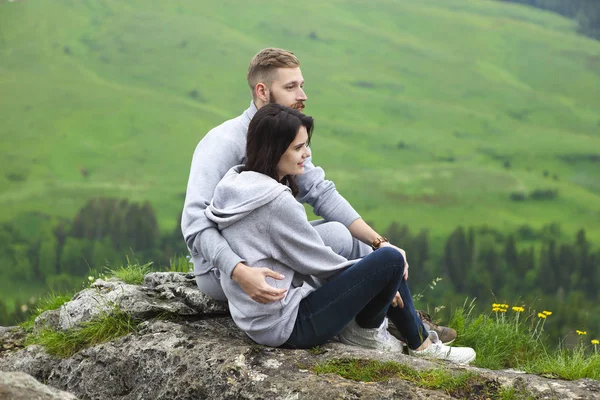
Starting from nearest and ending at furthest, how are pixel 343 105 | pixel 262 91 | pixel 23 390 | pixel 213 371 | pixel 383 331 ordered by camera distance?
1. pixel 23 390
2. pixel 213 371
3. pixel 383 331
4. pixel 262 91
5. pixel 343 105

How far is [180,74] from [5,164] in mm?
53863

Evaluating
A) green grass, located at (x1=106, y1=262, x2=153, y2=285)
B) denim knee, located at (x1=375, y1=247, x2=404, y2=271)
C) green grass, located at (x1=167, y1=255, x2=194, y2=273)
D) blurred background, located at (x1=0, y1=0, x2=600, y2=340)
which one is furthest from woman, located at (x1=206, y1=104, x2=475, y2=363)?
blurred background, located at (x1=0, y1=0, x2=600, y2=340)

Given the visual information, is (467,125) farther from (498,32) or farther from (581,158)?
(498,32)

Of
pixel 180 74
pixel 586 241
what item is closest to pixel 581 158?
pixel 586 241

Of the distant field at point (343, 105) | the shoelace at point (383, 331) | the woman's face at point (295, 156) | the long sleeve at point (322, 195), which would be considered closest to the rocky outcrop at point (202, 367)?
the shoelace at point (383, 331)

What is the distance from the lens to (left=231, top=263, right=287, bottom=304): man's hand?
194 inches

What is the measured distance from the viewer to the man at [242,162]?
5.52 meters

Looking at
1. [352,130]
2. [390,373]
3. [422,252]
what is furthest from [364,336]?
[352,130]

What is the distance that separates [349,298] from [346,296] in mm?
27

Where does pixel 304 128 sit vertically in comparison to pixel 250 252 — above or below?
above

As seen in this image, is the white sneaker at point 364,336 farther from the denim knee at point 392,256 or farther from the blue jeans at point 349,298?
the denim knee at point 392,256

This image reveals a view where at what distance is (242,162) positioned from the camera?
6.09 m

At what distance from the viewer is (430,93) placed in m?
171

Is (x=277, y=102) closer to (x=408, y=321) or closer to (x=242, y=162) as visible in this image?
(x=242, y=162)
